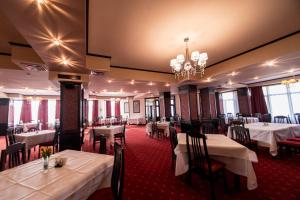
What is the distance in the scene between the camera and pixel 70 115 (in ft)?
13.4

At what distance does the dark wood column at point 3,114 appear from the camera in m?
8.89

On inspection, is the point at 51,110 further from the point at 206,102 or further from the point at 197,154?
the point at 197,154

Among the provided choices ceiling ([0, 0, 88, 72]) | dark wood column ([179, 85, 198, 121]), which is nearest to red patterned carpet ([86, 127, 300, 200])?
ceiling ([0, 0, 88, 72])

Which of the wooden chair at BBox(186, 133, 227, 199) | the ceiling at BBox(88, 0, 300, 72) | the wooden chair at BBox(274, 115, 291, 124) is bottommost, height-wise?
the wooden chair at BBox(186, 133, 227, 199)

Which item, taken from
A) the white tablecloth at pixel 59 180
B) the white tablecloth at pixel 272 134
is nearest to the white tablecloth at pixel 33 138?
the white tablecloth at pixel 59 180

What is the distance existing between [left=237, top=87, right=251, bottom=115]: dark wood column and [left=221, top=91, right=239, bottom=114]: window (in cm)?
93

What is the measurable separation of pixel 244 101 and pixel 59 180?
1023 cm

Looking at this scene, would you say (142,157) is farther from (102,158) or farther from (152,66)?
(152,66)

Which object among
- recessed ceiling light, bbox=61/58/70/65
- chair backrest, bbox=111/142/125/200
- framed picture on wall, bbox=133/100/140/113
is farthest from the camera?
framed picture on wall, bbox=133/100/140/113

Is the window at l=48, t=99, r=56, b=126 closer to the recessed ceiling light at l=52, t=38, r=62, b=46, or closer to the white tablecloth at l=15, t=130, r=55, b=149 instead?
the white tablecloth at l=15, t=130, r=55, b=149

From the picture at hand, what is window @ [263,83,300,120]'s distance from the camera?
716 centimetres

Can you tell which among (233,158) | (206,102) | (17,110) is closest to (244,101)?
(206,102)

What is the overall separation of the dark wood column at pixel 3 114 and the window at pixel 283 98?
16297 mm

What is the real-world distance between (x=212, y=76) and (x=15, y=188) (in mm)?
5658
